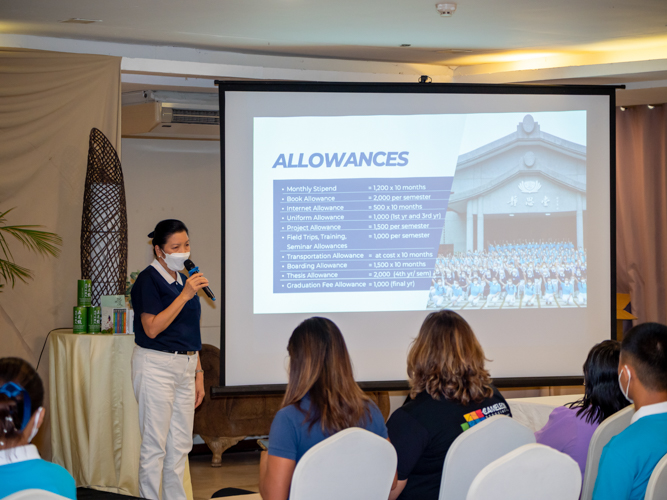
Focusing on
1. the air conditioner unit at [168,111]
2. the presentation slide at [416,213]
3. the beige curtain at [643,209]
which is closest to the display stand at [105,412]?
the presentation slide at [416,213]

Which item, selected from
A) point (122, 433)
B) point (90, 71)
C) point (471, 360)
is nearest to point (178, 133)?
point (90, 71)

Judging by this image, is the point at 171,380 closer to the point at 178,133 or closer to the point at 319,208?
the point at 319,208

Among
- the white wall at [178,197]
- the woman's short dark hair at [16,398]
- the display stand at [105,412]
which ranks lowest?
the display stand at [105,412]

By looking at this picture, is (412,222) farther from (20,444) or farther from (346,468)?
(20,444)

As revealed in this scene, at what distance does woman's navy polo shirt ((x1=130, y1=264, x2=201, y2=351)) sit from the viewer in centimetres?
317

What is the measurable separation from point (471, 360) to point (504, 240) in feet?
6.01

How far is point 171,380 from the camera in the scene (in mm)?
3199

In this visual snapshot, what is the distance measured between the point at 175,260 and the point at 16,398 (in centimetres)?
173

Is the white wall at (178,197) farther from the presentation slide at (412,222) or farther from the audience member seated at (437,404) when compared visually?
the audience member seated at (437,404)

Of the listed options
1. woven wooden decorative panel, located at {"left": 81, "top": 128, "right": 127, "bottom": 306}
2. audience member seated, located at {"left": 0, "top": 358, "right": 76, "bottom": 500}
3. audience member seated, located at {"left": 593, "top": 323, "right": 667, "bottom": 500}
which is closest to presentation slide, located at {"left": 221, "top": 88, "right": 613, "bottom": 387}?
woven wooden decorative panel, located at {"left": 81, "top": 128, "right": 127, "bottom": 306}

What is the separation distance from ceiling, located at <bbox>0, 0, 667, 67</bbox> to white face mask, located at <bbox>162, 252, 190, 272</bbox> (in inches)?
54.6

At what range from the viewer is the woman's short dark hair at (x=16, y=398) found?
1.53 meters

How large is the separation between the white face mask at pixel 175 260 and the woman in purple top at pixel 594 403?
6.19 ft

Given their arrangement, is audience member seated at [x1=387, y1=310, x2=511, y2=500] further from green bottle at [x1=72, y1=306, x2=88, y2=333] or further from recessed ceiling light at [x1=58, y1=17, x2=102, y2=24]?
recessed ceiling light at [x1=58, y1=17, x2=102, y2=24]
